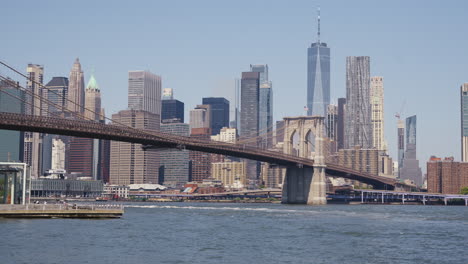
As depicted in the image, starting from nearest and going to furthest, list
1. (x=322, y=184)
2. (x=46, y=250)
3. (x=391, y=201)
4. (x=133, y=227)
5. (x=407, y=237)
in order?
(x=46, y=250) → (x=407, y=237) → (x=133, y=227) → (x=322, y=184) → (x=391, y=201)

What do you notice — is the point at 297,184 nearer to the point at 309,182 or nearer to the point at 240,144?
the point at 309,182

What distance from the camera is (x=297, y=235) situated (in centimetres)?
5341

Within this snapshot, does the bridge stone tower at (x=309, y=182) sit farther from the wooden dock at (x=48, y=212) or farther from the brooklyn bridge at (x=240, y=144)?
the wooden dock at (x=48, y=212)

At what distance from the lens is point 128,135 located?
90438 millimetres

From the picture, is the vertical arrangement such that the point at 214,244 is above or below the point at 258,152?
below

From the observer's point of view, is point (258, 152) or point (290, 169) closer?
point (258, 152)

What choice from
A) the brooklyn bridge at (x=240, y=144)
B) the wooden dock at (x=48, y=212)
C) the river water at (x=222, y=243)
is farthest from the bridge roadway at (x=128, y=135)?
the river water at (x=222, y=243)

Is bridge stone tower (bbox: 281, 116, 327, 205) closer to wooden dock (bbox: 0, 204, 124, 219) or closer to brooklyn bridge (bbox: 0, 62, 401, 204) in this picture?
brooklyn bridge (bbox: 0, 62, 401, 204)

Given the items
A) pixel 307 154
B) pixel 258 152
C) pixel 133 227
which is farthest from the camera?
pixel 307 154

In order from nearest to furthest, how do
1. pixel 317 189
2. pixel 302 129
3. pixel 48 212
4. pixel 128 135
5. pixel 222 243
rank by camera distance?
1. pixel 222 243
2. pixel 48 212
3. pixel 128 135
4. pixel 317 189
5. pixel 302 129

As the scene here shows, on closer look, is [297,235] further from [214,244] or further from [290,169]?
[290,169]

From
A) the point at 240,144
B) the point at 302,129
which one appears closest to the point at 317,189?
the point at 240,144

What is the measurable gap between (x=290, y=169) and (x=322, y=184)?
645cm

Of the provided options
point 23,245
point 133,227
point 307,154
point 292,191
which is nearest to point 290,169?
point 292,191
